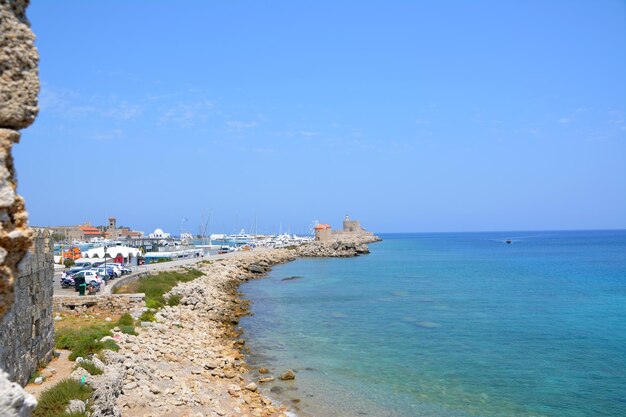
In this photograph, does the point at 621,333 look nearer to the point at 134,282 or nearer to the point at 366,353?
the point at 366,353

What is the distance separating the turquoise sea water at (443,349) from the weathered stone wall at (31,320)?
22.4 feet

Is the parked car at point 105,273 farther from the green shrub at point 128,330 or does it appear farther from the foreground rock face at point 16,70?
the foreground rock face at point 16,70

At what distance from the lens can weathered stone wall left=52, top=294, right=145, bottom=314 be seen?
19.9 meters

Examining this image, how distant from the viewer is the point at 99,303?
2050cm

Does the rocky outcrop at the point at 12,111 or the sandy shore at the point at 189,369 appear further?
the sandy shore at the point at 189,369

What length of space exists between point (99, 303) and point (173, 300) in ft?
18.7

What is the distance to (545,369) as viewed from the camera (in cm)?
1825

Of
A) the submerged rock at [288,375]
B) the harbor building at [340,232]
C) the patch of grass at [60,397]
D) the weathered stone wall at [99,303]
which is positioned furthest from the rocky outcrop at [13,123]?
the harbor building at [340,232]

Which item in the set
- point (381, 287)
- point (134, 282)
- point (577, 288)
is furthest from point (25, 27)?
point (577, 288)

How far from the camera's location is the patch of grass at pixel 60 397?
8.94 m

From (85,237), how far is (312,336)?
349 feet

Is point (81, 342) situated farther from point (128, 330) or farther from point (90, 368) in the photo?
point (128, 330)

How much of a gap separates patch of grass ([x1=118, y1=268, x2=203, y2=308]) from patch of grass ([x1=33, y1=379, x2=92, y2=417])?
12670 millimetres

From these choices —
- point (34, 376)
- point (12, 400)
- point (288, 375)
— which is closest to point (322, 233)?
point (288, 375)
